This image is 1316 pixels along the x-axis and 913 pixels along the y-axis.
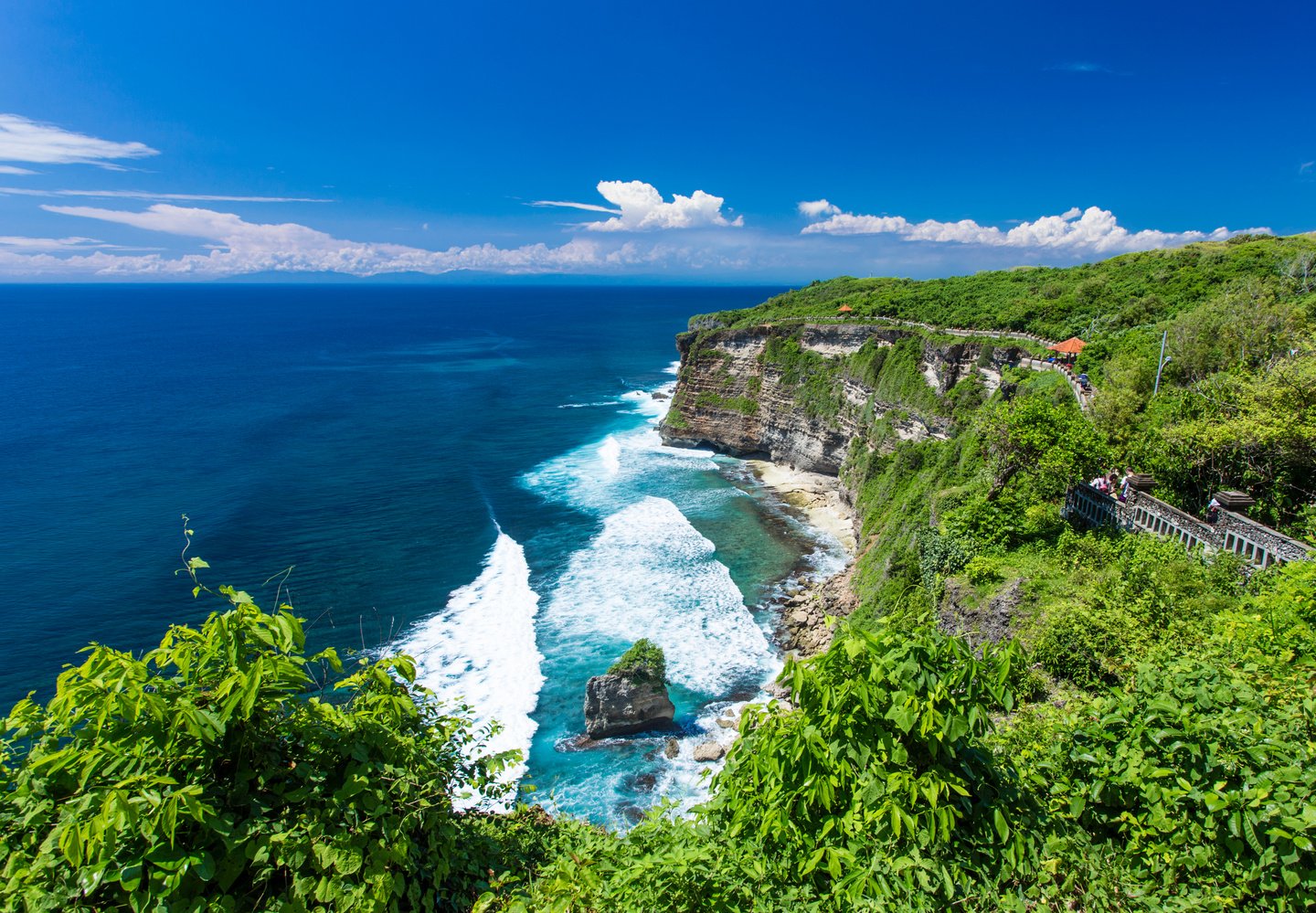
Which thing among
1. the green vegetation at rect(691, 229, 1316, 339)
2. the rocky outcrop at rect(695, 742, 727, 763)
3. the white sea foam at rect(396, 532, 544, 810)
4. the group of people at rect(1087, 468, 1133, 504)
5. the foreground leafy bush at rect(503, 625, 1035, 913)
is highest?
the green vegetation at rect(691, 229, 1316, 339)

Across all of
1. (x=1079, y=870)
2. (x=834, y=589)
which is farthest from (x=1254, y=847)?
(x=834, y=589)

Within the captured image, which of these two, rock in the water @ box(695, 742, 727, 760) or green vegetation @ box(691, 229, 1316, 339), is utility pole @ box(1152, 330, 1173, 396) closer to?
green vegetation @ box(691, 229, 1316, 339)

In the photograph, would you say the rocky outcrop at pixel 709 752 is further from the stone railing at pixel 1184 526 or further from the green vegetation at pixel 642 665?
the stone railing at pixel 1184 526

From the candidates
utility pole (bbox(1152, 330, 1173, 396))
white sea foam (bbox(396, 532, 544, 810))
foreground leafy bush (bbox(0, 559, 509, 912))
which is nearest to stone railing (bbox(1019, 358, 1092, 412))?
utility pole (bbox(1152, 330, 1173, 396))

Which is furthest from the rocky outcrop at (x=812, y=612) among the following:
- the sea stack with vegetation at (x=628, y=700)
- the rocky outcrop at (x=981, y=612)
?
the sea stack with vegetation at (x=628, y=700)

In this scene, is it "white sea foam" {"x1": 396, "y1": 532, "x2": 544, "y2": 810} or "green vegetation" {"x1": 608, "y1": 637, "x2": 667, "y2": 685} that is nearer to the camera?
"green vegetation" {"x1": 608, "y1": 637, "x2": 667, "y2": 685}
